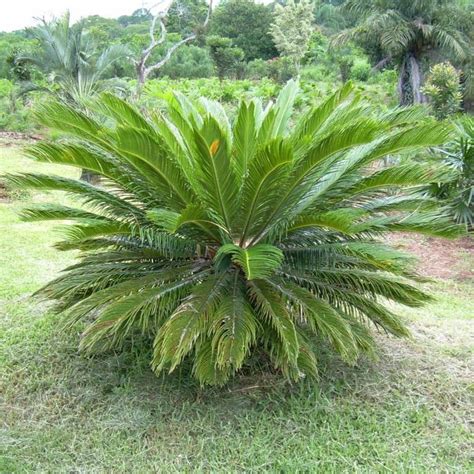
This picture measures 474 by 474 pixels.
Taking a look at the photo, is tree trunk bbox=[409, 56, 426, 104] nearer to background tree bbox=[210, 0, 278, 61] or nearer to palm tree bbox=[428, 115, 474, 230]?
palm tree bbox=[428, 115, 474, 230]

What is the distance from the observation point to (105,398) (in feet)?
10.1

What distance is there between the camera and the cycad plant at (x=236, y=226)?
2.70m

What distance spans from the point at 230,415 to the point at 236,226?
3.46 ft

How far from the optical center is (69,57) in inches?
433

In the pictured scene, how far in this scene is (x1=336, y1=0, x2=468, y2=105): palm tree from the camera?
17.0m

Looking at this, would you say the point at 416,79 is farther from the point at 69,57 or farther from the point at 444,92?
the point at 69,57

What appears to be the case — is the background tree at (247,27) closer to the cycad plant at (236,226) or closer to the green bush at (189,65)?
the green bush at (189,65)

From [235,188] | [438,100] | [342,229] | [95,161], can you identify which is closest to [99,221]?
[95,161]

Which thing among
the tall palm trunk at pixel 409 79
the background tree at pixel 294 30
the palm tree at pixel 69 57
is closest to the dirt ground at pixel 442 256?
the palm tree at pixel 69 57

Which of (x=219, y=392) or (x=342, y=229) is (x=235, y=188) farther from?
(x=219, y=392)

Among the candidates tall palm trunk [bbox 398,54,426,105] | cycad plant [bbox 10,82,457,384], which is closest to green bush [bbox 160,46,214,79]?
tall palm trunk [bbox 398,54,426,105]

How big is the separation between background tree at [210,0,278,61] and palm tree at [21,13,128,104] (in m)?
24.2

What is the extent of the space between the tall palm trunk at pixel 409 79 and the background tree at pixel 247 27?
18.3 m

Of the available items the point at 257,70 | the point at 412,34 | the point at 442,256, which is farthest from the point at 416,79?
the point at 257,70
